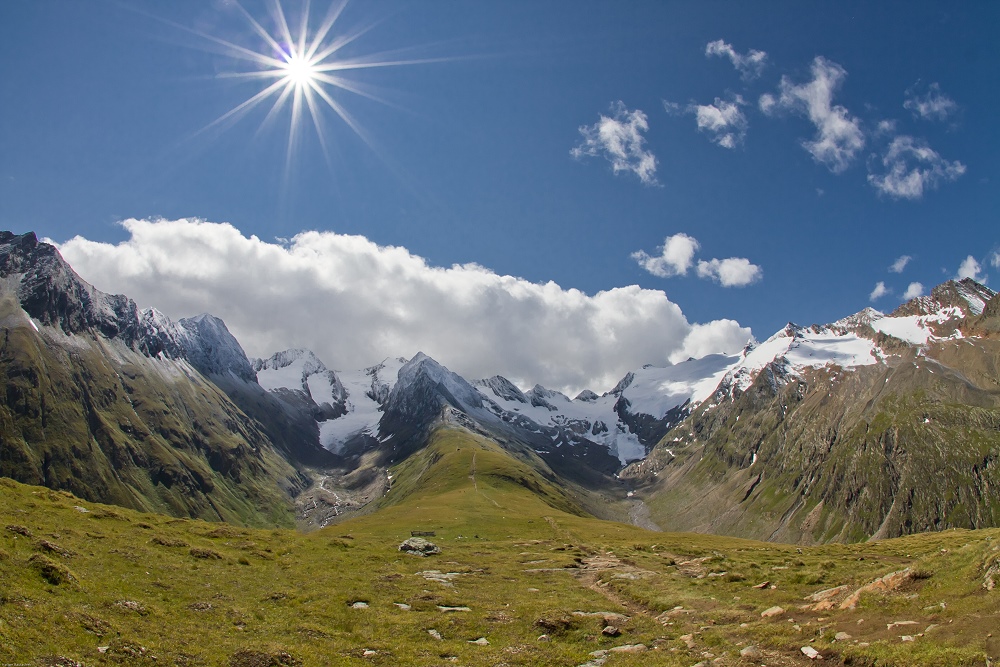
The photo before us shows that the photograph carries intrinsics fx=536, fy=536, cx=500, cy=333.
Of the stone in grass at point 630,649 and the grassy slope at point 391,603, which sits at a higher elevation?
the grassy slope at point 391,603

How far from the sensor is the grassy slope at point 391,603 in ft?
67.5

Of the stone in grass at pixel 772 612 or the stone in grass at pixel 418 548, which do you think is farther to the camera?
the stone in grass at pixel 418 548

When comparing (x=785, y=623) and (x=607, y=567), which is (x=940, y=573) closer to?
(x=785, y=623)

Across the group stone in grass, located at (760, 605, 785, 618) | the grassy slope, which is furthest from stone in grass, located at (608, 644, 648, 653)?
stone in grass, located at (760, 605, 785, 618)

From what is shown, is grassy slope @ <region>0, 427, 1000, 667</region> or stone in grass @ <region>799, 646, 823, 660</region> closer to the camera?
stone in grass @ <region>799, 646, 823, 660</region>

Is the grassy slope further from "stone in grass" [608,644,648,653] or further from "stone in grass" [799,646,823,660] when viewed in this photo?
"stone in grass" [608,644,648,653]

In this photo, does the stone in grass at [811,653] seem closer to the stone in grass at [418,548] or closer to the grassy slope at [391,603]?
the grassy slope at [391,603]

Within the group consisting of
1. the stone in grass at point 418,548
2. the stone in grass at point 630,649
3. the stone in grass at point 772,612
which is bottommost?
the stone in grass at point 630,649

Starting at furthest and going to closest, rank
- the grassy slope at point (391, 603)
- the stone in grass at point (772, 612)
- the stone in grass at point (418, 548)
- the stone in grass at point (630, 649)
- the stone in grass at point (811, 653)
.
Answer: the stone in grass at point (418, 548)
the stone in grass at point (772, 612)
the stone in grass at point (630, 649)
the grassy slope at point (391, 603)
the stone in grass at point (811, 653)

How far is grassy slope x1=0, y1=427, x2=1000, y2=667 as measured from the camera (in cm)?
2058

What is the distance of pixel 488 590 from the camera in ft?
134

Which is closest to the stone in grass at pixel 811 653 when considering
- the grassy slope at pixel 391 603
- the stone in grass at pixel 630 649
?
the grassy slope at pixel 391 603

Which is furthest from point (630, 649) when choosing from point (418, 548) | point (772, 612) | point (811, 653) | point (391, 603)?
point (418, 548)

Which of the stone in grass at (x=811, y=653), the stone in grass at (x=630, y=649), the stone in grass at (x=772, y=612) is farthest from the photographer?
the stone in grass at (x=772, y=612)
